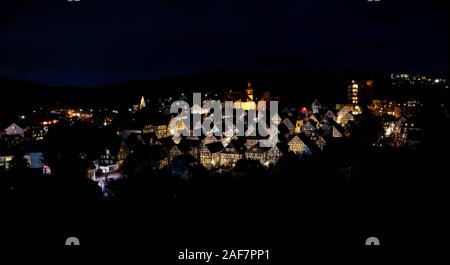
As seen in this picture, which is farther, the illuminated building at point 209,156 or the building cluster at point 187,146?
the illuminated building at point 209,156

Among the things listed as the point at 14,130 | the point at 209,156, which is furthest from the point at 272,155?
the point at 14,130

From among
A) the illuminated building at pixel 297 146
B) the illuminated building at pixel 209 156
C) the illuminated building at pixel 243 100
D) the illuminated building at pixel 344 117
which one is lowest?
the illuminated building at pixel 209 156

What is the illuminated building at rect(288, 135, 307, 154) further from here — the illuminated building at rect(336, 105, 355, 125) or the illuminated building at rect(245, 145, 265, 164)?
the illuminated building at rect(336, 105, 355, 125)

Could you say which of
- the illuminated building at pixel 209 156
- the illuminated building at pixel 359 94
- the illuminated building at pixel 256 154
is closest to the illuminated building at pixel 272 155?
the illuminated building at pixel 256 154

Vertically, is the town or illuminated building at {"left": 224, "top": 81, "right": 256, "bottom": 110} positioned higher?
illuminated building at {"left": 224, "top": 81, "right": 256, "bottom": 110}

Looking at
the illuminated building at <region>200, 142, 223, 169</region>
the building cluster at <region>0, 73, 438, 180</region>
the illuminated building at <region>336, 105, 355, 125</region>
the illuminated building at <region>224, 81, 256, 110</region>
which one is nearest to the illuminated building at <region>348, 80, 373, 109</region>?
the illuminated building at <region>224, 81, 256, 110</region>

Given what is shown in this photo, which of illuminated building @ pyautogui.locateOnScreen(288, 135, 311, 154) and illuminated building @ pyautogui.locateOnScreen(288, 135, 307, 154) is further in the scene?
illuminated building @ pyautogui.locateOnScreen(288, 135, 307, 154)

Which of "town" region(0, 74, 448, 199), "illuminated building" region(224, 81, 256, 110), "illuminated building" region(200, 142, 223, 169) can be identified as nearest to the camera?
"town" region(0, 74, 448, 199)

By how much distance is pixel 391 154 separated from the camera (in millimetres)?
14812

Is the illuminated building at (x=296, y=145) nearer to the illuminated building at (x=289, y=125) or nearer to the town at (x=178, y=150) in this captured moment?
the town at (x=178, y=150)

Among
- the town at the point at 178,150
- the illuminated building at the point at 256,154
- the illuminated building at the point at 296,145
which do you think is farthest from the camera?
the illuminated building at the point at 296,145

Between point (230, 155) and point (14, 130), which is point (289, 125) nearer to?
point (230, 155)

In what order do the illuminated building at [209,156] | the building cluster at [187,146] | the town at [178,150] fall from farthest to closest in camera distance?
the illuminated building at [209,156]
the building cluster at [187,146]
the town at [178,150]

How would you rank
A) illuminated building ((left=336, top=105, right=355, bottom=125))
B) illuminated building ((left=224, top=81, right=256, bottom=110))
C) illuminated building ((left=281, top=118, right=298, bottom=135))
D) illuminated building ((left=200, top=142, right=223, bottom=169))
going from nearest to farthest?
illuminated building ((left=200, top=142, right=223, bottom=169)), illuminated building ((left=281, top=118, right=298, bottom=135)), illuminated building ((left=336, top=105, right=355, bottom=125)), illuminated building ((left=224, top=81, right=256, bottom=110))
